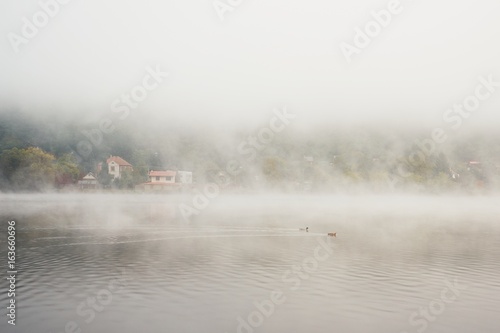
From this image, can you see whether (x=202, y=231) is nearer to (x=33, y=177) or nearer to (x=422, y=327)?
(x=422, y=327)

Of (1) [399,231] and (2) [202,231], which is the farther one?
(1) [399,231]

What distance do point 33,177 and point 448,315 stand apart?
620 ft

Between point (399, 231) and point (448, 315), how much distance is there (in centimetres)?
6008

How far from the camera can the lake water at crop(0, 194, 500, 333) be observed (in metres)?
34.1

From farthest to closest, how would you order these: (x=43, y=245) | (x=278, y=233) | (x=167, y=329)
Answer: (x=278, y=233) < (x=43, y=245) < (x=167, y=329)

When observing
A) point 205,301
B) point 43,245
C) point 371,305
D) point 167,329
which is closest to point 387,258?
point 371,305

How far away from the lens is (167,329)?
1258 inches

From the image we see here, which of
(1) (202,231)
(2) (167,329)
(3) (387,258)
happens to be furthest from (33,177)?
(2) (167,329)

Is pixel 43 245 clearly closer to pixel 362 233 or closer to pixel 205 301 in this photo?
pixel 205 301

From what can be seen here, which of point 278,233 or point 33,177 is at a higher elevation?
point 33,177

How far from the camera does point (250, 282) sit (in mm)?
46281

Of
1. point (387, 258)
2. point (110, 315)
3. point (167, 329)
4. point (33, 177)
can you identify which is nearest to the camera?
point (167, 329)

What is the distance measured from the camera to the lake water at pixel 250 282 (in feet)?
112

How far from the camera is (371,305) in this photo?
38.0 m
